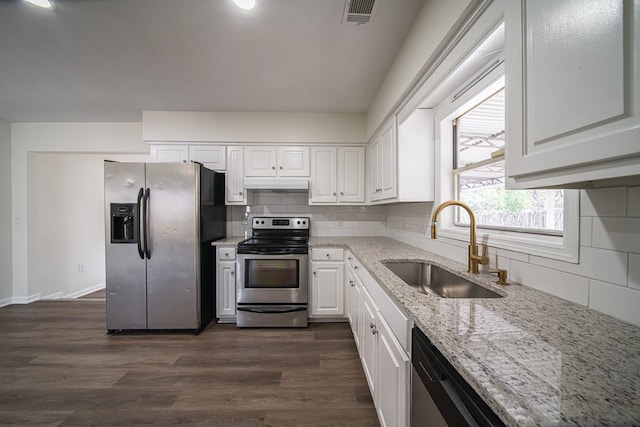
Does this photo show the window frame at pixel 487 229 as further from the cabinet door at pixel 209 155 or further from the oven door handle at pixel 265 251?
the cabinet door at pixel 209 155

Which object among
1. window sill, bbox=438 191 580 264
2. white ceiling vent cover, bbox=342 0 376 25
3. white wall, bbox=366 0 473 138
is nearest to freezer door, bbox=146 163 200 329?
white ceiling vent cover, bbox=342 0 376 25

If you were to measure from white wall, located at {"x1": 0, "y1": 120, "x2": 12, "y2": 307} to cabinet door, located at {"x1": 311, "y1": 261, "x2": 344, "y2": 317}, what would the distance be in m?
4.30

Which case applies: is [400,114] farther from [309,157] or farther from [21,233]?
[21,233]

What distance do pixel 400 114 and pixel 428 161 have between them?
1.51 feet

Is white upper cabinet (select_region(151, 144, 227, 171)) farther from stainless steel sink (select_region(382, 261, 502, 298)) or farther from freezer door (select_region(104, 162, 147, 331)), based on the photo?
stainless steel sink (select_region(382, 261, 502, 298))

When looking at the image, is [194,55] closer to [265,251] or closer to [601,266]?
[265,251]

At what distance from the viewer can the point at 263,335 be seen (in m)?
2.63

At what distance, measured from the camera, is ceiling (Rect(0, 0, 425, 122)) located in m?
1.65

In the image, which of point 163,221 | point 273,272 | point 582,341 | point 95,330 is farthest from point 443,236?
point 95,330

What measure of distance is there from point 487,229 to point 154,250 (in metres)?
2.97

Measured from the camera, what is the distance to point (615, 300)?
0.83m

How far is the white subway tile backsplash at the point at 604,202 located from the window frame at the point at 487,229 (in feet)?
0.10

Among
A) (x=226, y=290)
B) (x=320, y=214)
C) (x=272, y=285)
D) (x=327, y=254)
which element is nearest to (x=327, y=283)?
(x=327, y=254)

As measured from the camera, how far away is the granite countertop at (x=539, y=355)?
0.45m
